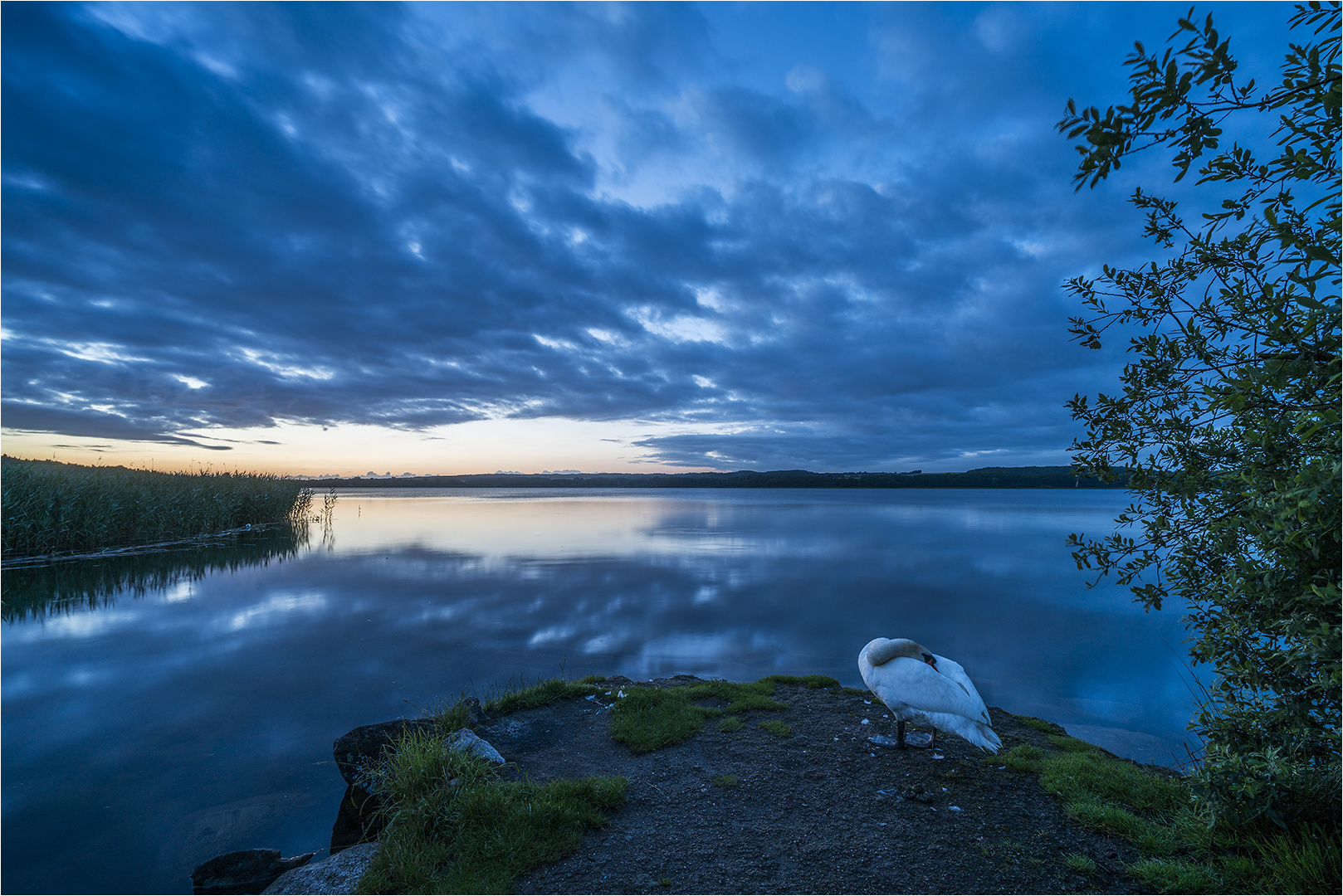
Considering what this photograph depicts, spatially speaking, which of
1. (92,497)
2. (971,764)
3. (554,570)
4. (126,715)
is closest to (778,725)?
(971,764)

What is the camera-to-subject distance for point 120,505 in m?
20.8

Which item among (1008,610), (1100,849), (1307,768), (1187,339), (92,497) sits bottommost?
(1008,610)

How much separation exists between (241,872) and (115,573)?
18.8 metres

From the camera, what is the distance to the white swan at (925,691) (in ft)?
17.8

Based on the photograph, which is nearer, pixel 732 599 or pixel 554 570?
pixel 732 599

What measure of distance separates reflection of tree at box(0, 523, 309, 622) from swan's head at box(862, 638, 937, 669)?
62.2 feet

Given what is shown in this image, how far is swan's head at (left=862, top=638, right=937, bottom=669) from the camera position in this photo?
6.16m

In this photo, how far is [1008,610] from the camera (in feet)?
52.6

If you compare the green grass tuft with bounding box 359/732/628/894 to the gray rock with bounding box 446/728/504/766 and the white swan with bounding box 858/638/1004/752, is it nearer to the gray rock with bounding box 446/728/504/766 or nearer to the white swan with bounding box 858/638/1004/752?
the gray rock with bounding box 446/728/504/766

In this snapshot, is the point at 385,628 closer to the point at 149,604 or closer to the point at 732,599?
the point at 149,604

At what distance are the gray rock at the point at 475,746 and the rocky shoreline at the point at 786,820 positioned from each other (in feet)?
0.19

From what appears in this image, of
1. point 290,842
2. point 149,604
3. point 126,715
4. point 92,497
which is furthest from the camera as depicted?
point 92,497

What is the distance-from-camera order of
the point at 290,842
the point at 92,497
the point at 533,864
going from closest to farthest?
1. the point at 533,864
2. the point at 290,842
3. the point at 92,497

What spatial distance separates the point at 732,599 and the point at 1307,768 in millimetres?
14024
